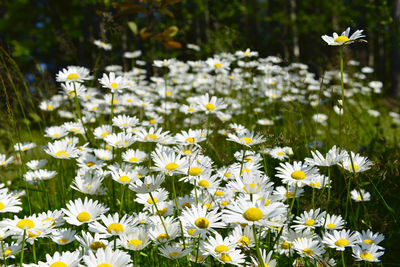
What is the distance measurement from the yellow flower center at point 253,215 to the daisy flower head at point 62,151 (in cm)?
110

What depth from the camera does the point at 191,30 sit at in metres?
12.7

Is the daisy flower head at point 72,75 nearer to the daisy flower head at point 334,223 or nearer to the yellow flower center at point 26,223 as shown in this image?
the yellow flower center at point 26,223

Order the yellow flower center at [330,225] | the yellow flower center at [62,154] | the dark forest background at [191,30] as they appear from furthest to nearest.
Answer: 1. the dark forest background at [191,30]
2. the yellow flower center at [62,154]
3. the yellow flower center at [330,225]

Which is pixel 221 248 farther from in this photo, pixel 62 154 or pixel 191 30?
pixel 191 30

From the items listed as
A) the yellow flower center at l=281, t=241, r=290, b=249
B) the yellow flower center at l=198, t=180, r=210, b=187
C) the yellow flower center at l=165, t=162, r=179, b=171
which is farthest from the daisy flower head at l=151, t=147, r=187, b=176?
the yellow flower center at l=281, t=241, r=290, b=249

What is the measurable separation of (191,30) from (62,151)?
11.5 meters

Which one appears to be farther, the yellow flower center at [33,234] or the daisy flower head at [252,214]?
the yellow flower center at [33,234]

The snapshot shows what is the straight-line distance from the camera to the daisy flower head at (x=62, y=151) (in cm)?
179

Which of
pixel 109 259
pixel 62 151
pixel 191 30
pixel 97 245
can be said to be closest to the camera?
pixel 109 259

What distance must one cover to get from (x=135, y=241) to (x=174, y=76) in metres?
3.87

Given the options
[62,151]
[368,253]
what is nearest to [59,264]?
[62,151]

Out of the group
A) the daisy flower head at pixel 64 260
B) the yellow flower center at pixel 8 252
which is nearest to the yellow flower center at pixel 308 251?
the daisy flower head at pixel 64 260

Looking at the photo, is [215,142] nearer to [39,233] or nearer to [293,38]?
[39,233]

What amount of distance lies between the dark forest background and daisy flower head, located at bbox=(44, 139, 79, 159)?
86 cm
